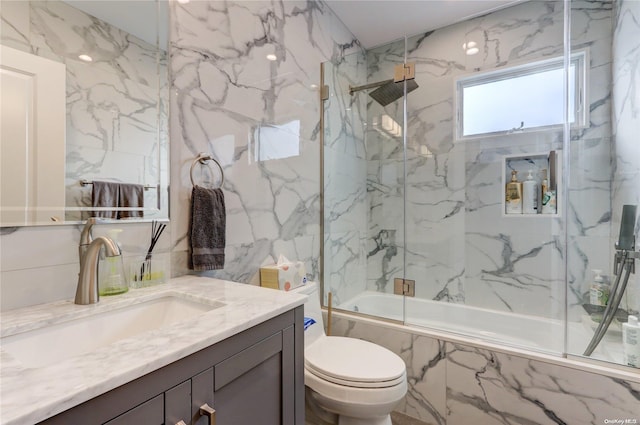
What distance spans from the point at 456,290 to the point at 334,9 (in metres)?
2.38

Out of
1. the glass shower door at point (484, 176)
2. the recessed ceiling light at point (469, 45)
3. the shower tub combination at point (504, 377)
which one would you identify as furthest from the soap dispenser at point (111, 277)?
the recessed ceiling light at point (469, 45)

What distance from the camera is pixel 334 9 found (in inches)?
94.1

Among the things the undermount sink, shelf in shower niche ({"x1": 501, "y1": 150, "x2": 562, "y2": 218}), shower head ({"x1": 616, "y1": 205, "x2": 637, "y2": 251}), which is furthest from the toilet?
shelf in shower niche ({"x1": 501, "y1": 150, "x2": 562, "y2": 218})

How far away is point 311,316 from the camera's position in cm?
176

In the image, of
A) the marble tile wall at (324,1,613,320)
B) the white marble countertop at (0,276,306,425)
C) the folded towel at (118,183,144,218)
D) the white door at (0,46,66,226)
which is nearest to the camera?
the white marble countertop at (0,276,306,425)

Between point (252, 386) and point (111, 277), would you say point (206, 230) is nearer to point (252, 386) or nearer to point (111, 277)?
point (111, 277)

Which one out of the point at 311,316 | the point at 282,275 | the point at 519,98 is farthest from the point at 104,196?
the point at 519,98

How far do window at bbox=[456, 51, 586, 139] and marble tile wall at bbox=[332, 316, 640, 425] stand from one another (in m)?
1.50

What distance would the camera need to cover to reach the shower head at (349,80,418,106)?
95.7 inches

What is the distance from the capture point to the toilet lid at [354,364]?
52.6 inches

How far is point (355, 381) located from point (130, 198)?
116cm

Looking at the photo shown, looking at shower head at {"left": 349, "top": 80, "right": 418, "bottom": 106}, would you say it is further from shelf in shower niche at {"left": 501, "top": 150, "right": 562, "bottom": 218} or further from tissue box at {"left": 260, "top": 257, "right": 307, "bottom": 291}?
tissue box at {"left": 260, "top": 257, "right": 307, "bottom": 291}

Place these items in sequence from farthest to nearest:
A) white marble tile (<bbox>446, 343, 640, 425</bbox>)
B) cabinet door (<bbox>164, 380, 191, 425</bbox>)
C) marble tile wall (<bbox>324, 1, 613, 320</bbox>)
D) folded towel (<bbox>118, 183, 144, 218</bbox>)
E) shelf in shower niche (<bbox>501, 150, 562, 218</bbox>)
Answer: shelf in shower niche (<bbox>501, 150, 562, 218</bbox>) < marble tile wall (<bbox>324, 1, 613, 320</bbox>) < white marble tile (<bbox>446, 343, 640, 425</bbox>) < folded towel (<bbox>118, 183, 144, 218</bbox>) < cabinet door (<bbox>164, 380, 191, 425</bbox>)

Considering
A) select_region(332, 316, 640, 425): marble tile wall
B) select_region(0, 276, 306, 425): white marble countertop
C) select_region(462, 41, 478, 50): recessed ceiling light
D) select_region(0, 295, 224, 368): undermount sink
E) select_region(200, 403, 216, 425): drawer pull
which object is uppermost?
select_region(462, 41, 478, 50): recessed ceiling light
